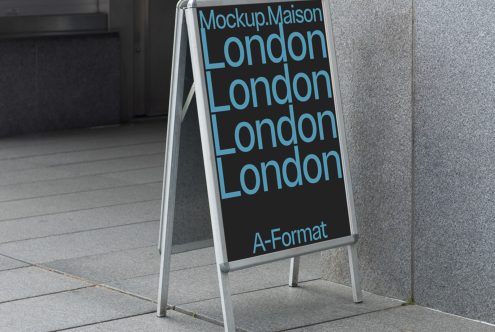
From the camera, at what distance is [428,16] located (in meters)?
4.97

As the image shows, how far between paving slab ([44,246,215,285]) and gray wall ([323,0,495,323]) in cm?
108

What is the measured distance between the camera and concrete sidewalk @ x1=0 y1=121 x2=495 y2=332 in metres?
4.96

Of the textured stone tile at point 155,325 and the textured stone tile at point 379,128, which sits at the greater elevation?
the textured stone tile at point 379,128

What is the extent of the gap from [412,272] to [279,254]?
0.79m

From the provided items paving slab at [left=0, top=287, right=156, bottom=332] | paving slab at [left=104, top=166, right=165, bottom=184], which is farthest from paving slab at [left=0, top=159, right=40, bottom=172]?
paving slab at [left=0, top=287, right=156, bottom=332]

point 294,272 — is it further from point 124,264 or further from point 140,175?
point 140,175

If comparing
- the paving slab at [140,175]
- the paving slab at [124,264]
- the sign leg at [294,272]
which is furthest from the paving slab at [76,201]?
the sign leg at [294,272]

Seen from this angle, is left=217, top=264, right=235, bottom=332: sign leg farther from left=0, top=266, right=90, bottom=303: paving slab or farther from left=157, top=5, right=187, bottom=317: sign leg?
left=0, top=266, right=90, bottom=303: paving slab

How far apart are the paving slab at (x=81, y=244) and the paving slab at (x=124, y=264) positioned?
0.44 feet

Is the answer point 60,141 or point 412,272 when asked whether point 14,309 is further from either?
point 60,141

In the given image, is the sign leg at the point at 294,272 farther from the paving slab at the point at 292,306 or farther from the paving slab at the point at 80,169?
the paving slab at the point at 80,169

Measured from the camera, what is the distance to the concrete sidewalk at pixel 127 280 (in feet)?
16.3

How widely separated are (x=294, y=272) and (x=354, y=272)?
448mm

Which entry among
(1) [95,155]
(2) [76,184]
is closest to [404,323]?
(2) [76,184]
